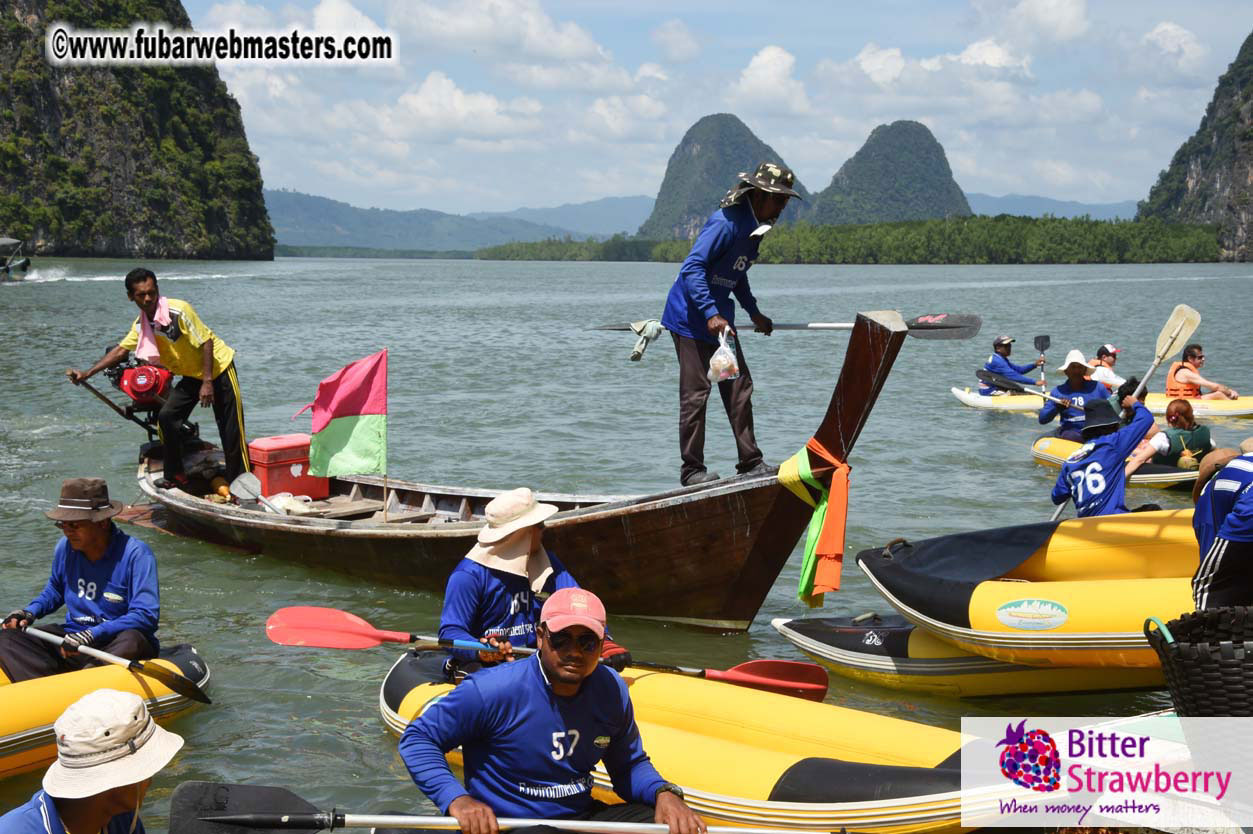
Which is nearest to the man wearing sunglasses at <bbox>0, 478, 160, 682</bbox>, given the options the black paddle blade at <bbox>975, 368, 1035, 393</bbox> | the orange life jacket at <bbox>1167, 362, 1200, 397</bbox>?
the orange life jacket at <bbox>1167, 362, 1200, 397</bbox>

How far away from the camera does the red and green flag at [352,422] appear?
35.5 ft

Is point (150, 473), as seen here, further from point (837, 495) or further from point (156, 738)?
point (156, 738)

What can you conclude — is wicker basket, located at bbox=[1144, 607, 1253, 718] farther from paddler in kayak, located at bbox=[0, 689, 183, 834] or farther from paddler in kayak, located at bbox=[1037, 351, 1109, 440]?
paddler in kayak, located at bbox=[1037, 351, 1109, 440]

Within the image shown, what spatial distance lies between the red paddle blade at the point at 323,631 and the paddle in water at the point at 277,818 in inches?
79.9

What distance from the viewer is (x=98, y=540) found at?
6.87m

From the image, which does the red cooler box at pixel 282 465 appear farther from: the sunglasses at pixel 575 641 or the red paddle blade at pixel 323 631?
the sunglasses at pixel 575 641

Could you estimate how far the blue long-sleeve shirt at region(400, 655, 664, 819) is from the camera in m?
4.28

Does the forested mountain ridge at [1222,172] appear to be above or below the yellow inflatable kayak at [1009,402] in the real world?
above

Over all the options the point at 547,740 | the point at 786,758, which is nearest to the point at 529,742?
the point at 547,740

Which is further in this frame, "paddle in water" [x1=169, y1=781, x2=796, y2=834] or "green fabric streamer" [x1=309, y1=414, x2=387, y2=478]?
"green fabric streamer" [x1=309, y1=414, x2=387, y2=478]

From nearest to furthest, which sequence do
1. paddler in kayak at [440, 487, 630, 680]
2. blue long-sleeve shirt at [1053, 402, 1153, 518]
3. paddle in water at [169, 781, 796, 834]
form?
paddle in water at [169, 781, 796, 834] < paddler in kayak at [440, 487, 630, 680] < blue long-sleeve shirt at [1053, 402, 1153, 518]

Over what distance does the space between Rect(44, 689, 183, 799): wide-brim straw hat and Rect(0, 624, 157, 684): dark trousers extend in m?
3.69

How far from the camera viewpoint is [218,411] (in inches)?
464

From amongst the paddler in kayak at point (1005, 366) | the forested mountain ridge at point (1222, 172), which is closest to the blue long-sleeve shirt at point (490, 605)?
the paddler in kayak at point (1005, 366)
